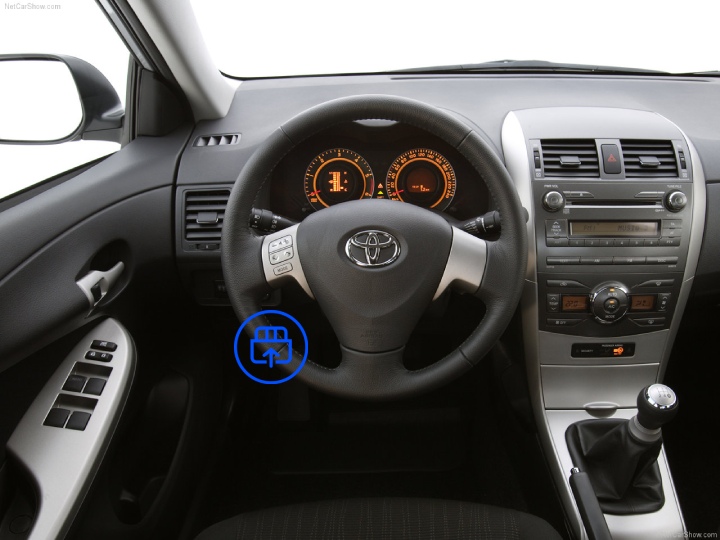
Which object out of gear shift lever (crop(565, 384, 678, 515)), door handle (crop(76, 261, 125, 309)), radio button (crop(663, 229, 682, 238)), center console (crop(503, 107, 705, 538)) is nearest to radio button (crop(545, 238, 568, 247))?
center console (crop(503, 107, 705, 538))

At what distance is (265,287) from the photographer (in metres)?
1.19

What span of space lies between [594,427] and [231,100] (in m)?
1.27

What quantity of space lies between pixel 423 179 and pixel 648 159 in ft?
1.72

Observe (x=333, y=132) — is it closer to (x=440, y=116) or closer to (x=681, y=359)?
(x=440, y=116)

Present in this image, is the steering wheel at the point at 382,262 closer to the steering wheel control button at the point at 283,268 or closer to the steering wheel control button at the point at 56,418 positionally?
the steering wheel control button at the point at 283,268

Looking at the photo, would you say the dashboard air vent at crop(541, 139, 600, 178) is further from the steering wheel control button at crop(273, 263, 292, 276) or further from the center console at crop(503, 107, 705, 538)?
the steering wheel control button at crop(273, 263, 292, 276)

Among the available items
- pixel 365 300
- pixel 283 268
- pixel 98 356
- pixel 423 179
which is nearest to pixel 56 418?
pixel 98 356

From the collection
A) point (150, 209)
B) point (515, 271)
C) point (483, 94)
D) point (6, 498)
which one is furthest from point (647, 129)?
point (6, 498)

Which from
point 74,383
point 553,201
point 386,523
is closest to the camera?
point 386,523

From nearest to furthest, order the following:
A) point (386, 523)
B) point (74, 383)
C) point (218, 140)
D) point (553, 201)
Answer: point (386, 523), point (74, 383), point (553, 201), point (218, 140)

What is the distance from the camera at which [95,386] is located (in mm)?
1255

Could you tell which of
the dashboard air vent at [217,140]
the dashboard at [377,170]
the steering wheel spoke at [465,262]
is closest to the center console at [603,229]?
the dashboard at [377,170]

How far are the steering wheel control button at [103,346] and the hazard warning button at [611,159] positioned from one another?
47.3 inches

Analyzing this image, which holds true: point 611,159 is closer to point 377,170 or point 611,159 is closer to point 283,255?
point 377,170
